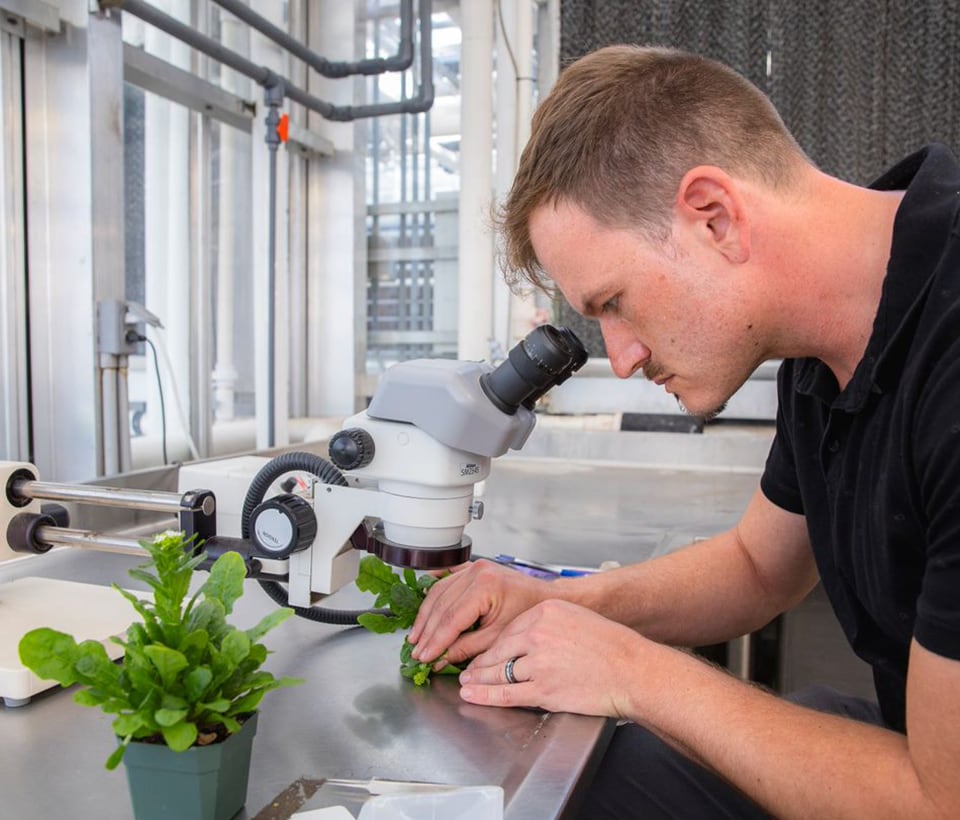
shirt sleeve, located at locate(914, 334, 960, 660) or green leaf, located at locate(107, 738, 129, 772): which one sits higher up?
shirt sleeve, located at locate(914, 334, 960, 660)

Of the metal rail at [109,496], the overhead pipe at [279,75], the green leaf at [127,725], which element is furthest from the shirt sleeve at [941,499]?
the overhead pipe at [279,75]

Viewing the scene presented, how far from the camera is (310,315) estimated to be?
3227mm

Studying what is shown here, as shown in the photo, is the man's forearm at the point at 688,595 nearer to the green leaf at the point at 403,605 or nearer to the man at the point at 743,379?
the man at the point at 743,379

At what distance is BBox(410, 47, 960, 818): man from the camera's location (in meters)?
0.83

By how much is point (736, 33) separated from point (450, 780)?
3.15 m

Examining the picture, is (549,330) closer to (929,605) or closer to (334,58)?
(929,605)

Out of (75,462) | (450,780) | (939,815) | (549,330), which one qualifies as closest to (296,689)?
(450,780)

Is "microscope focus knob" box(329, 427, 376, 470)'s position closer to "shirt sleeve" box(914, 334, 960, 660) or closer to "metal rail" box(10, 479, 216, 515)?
"metal rail" box(10, 479, 216, 515)

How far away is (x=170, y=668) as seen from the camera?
628 millimetres

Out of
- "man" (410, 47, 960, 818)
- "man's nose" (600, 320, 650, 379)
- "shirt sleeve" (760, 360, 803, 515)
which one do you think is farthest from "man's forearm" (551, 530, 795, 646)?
"man's nose" (600, 320, 650, 379)

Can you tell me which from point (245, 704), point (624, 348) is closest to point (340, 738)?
point (245, 704)

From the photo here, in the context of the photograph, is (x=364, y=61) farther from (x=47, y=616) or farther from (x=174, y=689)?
(x=174, y=689)

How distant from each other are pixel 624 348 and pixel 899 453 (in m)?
0.36

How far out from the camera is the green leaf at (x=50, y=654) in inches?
24.7
